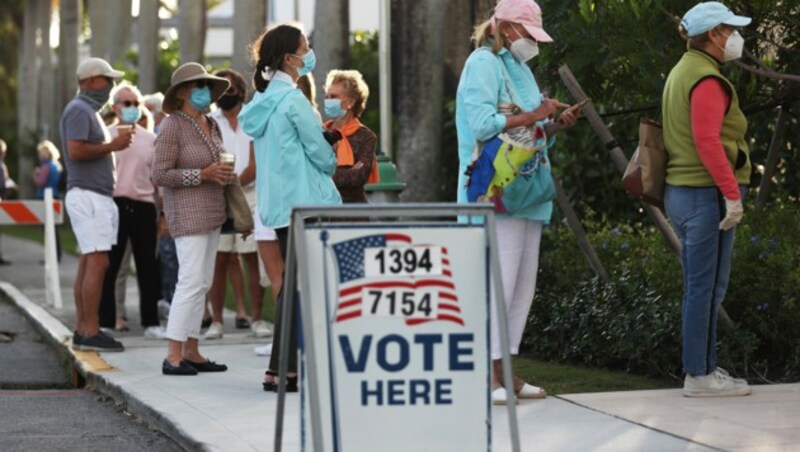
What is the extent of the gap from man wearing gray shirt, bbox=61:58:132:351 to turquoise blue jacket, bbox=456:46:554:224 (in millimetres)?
3721

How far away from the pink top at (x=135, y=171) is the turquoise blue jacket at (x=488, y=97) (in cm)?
470

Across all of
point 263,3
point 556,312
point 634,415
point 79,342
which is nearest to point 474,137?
point 634,415

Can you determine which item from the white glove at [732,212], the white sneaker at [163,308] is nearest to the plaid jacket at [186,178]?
the white glove at [732,212]

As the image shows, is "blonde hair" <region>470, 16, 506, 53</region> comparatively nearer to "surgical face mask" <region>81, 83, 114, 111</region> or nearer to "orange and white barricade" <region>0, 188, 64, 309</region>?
"surgical face mask" <region>81, 83, 114, 111</region>

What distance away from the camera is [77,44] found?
4941 centimetres

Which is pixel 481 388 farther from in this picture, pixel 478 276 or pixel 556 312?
pixel 556 312

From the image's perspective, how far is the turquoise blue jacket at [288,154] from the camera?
30.7 feet

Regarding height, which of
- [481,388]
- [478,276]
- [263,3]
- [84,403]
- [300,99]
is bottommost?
[84,403]

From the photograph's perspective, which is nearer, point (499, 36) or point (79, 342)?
point (499, 36)

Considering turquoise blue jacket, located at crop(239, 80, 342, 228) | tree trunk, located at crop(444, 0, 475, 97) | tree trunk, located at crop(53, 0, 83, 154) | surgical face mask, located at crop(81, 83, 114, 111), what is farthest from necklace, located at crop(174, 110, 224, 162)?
tree trunk, located at crop(53, 0, 83, 154)

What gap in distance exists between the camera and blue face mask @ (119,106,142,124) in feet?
41.8

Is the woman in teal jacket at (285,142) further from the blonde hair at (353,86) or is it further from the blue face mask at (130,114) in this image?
the blue face mask at (130,114)

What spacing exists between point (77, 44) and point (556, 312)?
40.1 metres

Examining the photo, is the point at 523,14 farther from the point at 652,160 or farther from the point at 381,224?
the point at 381,224
